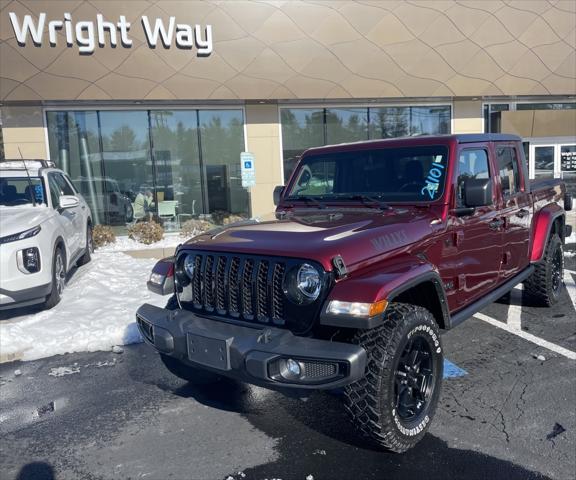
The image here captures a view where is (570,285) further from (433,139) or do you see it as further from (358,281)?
(358,281)

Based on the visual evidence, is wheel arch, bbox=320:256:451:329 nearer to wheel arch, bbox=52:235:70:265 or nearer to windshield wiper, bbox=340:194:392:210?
windshield wiper, bbox=340:194:392:210

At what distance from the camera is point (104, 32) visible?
11.1 metres

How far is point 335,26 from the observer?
1241 cm

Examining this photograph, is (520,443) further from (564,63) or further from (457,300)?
(564,63)

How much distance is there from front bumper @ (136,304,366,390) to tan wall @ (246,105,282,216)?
10.6 m

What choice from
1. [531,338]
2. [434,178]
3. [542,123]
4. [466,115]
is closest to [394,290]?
[434,178]

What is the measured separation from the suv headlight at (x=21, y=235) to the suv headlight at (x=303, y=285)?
4.12 m

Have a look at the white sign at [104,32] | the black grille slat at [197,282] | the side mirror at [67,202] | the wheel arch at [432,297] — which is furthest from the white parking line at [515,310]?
the white sign at [104,32]

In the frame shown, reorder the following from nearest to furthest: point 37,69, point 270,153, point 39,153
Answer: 1. point 37,69
2. point 39,153
3. point 270,153

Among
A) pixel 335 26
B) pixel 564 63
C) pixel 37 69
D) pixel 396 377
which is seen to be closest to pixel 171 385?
pixel 396 377

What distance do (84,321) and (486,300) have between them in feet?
14.3

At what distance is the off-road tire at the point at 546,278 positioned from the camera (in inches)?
225

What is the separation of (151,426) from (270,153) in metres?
10.8

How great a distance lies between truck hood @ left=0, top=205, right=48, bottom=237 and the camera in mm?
5801
